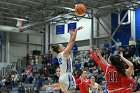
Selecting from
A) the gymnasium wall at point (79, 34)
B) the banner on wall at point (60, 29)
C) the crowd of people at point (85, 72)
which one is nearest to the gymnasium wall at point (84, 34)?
the gymnasium wall at point (79, 34)

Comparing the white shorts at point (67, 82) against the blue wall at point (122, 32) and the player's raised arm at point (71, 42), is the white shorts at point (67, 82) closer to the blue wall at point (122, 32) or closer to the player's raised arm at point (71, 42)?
the player's raised arm at point (71, 42)

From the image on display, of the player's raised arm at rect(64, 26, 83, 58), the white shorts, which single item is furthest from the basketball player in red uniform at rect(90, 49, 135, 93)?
the white shorts

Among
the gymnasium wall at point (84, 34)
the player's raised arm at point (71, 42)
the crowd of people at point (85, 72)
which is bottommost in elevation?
the crowd of people at point (85, 72)

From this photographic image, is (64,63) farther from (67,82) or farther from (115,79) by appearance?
(115,79)

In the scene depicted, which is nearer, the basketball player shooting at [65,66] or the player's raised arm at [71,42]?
the player's raised arm at [71,42]

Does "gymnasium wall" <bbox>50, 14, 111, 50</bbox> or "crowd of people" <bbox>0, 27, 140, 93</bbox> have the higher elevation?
"gymnasium wall" <bbox>50, 14, 111, 50</bbox>

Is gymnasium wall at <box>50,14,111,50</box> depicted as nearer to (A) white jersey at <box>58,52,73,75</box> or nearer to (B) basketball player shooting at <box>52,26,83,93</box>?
(B) basketball player shooting at <box>52,26,83,93</box>

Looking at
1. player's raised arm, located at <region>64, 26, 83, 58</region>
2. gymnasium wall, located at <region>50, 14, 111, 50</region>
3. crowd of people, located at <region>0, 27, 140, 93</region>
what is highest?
gymnasium wall, located at <region>50, 14, 111, 50</region>

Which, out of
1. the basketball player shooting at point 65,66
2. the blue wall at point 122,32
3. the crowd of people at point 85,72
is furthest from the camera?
the blue wall at point 122,32

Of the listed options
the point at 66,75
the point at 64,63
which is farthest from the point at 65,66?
the point at 66,75

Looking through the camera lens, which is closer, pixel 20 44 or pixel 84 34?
pixel 84 34

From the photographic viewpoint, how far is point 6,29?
3547 cm

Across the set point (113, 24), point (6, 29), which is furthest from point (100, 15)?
point (6, 29)

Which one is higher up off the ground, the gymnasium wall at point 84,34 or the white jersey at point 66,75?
the gymnasium wall at point 84,34
